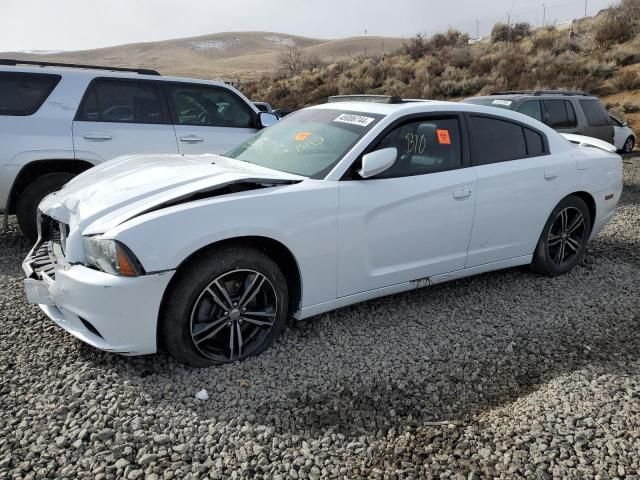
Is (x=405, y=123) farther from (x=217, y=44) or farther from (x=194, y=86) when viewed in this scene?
(x=217, y=44)

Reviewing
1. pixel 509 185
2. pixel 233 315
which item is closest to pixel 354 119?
pixel 509 185

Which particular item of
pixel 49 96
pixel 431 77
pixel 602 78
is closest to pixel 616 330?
pixel 49 96

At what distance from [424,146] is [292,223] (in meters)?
1.37

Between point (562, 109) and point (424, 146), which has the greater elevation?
point (562, 109)

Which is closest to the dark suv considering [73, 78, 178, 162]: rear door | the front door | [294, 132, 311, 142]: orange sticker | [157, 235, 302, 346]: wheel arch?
the front door

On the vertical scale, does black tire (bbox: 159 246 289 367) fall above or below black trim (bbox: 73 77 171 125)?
below

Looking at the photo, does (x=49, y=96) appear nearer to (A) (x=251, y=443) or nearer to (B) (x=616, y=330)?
(A) (x=251, y=443)

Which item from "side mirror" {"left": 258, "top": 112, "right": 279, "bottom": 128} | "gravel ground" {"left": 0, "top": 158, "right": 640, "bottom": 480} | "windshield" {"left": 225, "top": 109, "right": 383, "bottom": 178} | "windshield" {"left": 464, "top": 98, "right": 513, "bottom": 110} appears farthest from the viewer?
"windshield" {"left": 464, "top": 98, "right": 513, "bottom": 110}

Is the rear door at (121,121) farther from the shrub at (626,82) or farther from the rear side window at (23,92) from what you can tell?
the shrub at (626,82)

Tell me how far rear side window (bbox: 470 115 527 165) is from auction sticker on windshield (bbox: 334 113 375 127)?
957 mm

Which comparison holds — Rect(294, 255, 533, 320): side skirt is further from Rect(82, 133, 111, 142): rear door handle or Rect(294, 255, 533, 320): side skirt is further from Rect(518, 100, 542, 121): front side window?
Rect(518, 100, 542, 121): front side window

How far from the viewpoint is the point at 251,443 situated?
2549 mm

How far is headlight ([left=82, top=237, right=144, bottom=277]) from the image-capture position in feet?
9.04

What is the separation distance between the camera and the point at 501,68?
974 inches
